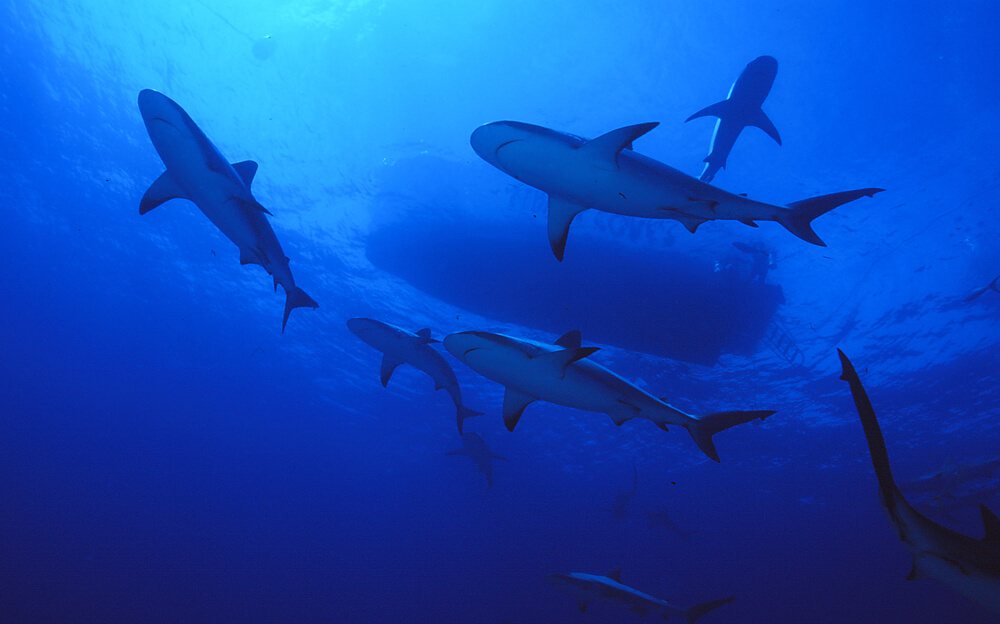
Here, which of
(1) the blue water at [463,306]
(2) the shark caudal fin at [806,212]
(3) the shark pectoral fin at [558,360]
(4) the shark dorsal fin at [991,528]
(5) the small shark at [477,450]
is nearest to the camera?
(4) the shark dorsal fin at [991,528]

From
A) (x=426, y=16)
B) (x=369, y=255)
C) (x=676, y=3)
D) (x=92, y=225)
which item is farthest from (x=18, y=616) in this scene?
(x=676, y=3)

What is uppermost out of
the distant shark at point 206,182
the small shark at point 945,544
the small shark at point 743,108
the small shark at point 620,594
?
the small shark at point 743,108

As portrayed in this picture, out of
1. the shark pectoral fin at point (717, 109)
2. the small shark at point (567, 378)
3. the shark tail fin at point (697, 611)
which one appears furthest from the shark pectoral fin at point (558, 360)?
the shark pectoral fin at point (717, 109)

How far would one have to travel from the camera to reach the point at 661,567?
3894 centimetres

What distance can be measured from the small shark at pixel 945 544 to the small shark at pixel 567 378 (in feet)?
3.28

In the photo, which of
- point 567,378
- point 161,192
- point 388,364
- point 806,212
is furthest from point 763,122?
point 161,192

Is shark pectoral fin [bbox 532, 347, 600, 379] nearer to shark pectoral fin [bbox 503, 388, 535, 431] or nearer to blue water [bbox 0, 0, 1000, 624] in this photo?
shark pectoral fin [bbox 503, 388, 535, 431]

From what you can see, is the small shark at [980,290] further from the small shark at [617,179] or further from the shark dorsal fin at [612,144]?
the shark dorsal fin at [612,144]

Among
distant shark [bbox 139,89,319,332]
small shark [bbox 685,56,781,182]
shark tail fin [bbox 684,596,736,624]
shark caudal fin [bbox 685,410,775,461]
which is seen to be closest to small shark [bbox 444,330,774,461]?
shark caudal fin [bbox 685,410,775,461]

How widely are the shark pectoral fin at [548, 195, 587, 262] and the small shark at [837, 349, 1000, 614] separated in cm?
221

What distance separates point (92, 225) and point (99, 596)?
87.3ft

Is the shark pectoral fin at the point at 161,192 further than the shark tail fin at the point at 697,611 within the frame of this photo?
No

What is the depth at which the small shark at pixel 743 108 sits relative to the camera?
7.22 meters

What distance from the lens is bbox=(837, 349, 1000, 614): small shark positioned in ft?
6.59
